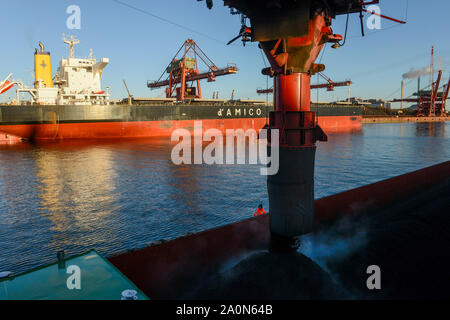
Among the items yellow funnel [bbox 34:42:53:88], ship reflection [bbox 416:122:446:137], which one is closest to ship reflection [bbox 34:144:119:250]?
yellow funnel [bbox 34:42:53:88]

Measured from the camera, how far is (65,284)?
4.13m

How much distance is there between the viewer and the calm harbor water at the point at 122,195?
1002 cm

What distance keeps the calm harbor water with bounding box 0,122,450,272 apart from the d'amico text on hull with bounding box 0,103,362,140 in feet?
34.9

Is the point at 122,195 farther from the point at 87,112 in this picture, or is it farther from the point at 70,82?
the point at 70,82

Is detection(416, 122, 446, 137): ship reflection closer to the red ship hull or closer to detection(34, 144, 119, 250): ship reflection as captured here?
the red ship hull

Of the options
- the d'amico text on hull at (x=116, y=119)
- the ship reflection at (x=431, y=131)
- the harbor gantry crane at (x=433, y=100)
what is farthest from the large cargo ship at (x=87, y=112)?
the harbor gantry crane at (x=433, y=100)

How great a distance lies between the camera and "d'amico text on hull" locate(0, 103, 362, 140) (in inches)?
1496

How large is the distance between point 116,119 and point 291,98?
38.9m
